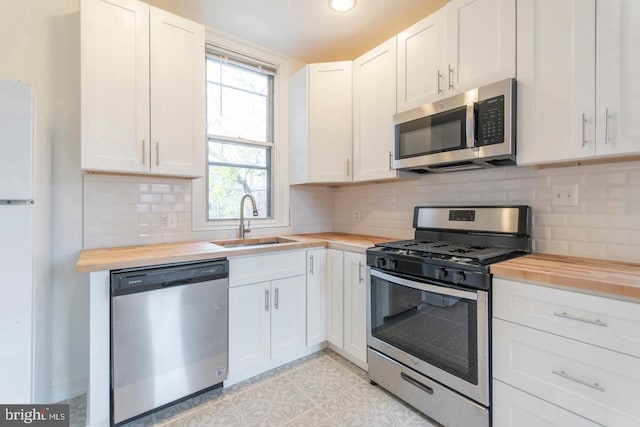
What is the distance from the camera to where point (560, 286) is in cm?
121

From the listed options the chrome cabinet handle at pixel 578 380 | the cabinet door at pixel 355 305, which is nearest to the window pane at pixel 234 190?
the cabinet door at pixel 355 305

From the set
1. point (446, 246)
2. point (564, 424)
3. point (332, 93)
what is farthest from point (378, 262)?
point (332, 93)

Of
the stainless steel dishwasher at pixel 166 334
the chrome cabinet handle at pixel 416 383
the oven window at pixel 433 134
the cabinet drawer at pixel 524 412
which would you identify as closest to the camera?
the cabinet drawer at pixel 524 412

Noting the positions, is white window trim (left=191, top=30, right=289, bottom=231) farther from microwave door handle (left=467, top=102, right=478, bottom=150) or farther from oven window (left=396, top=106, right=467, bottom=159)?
microwave door handle (left=467, top=102, right=478, bottom=150)

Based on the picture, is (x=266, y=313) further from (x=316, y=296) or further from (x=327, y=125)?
(x=327, y=125)

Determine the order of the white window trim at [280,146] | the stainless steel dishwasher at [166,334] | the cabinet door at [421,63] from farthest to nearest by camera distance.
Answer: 1. the white window trim at [280,146]
2. the cabinet door at [421,63]
3. the stainless steel dishwasher at [166,334]

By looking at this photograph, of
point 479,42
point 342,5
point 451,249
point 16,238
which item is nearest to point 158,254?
point 16,238

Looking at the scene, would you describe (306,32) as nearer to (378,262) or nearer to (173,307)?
(378,262)

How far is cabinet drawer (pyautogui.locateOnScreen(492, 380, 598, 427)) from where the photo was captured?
1.20 meters

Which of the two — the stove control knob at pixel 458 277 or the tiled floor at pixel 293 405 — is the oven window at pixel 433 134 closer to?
the stove control knob at pixel 458 277

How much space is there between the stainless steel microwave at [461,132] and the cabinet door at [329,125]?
0.55 m

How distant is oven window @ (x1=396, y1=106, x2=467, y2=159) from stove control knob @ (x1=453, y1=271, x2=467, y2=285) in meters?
0.78

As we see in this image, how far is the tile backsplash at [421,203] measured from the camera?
4.93 ft

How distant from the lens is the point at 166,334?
5.48 feet
